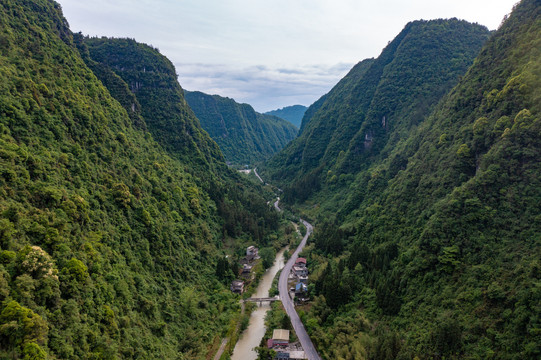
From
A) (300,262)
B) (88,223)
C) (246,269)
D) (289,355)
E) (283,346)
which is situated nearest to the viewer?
(88,223)

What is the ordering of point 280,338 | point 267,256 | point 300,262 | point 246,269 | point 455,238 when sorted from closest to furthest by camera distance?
point 455,238, point 280,338, point 246,269, point 300,262, point 267,256

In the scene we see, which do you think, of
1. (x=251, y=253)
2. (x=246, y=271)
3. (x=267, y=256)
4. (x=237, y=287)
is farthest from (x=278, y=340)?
(x=251, y=253)

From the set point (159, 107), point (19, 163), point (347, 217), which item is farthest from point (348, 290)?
point (159, 107)

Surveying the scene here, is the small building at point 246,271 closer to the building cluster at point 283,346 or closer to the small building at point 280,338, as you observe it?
the building cluster at point 283,346

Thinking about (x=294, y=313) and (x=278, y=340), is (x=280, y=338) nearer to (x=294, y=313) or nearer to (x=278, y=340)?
(x=278, y=340)

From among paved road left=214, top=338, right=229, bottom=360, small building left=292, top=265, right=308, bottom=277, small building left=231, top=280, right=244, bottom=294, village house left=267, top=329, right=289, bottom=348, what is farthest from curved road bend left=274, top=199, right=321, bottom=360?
paved road left=214, top=338, right=229, bottom=360

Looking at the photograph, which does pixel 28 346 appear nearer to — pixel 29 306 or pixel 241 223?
pixel 29 306
